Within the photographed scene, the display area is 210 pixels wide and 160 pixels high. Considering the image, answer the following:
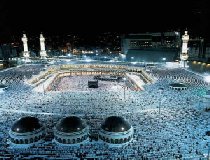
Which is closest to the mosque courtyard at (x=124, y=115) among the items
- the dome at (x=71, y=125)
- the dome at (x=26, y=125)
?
the dome at (x=26, y=125)

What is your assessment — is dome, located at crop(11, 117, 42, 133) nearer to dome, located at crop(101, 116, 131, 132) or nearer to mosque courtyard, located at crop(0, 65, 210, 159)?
mosque courtyard, located at crop(0, 65, 210, 159)

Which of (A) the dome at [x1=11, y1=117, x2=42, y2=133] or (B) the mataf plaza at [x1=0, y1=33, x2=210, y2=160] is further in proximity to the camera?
(A) the dome at [x1=11, y1=117, x2=42, y2=133]

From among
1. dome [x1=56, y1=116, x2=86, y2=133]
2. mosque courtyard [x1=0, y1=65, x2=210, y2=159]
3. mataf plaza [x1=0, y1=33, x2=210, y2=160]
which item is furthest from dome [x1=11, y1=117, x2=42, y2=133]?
dome [x1=56, y1=116, x2=86, y2=133]

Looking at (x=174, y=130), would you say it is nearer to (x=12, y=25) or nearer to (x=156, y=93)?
(x=156, y=93)

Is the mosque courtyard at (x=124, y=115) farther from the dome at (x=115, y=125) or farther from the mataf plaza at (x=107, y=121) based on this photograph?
the dome at (x=115, y=125)

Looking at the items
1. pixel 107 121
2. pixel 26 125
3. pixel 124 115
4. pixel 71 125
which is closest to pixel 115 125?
pixel 107 121

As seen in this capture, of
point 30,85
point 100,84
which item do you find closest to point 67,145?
point 30,85

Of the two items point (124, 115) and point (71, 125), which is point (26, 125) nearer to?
point (71, 125)
